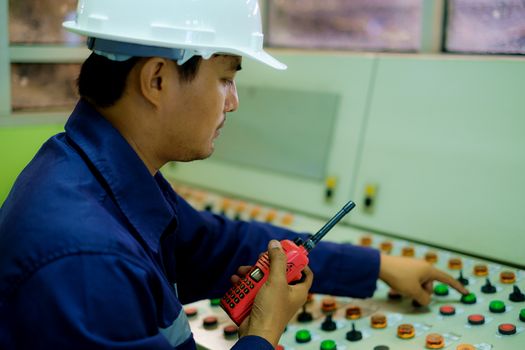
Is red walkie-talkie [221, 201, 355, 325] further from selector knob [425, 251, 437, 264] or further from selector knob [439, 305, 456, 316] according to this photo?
selector knob [425, 251, 437, 264]

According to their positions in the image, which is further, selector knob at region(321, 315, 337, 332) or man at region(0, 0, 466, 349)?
selector knob at region(321, 315, 337, 332)

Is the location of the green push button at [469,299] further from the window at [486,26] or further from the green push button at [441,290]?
the window at [486,26]

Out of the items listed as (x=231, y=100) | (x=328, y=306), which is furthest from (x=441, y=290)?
(x=231, y=100)

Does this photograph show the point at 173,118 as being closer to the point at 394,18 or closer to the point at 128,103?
the point at 128,103

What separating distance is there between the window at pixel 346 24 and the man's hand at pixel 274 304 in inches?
43.2

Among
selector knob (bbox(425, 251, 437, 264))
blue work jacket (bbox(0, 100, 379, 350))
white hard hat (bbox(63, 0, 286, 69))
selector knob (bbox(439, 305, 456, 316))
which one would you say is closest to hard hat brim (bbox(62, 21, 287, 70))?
white hard hat (bbox(63, 0, 286, 69))

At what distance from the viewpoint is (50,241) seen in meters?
0.87

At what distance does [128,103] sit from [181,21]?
0.16 meters

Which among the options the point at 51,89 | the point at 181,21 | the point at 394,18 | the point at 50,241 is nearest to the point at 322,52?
the point at 394,18

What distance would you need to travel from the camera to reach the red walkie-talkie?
115cm

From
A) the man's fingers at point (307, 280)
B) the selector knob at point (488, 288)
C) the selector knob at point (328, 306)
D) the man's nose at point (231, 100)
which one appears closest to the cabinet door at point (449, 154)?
the selector knob at point (488, 288)

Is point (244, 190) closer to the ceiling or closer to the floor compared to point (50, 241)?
closer to the floor

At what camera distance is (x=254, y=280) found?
3.83 feet

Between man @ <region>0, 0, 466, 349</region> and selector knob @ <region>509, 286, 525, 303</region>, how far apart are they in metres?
0.49
